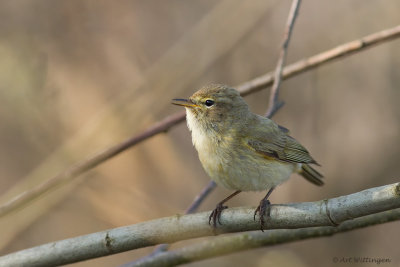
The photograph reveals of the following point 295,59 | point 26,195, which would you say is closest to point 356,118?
point 295,59

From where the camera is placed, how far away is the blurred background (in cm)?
637

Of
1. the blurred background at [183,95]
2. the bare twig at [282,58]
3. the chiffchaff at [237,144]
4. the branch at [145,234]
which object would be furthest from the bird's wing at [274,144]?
the blurred background at [183,95]

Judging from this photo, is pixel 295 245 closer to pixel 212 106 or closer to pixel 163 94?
pixel 163 94

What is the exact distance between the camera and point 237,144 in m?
4.30

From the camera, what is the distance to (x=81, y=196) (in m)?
6.57

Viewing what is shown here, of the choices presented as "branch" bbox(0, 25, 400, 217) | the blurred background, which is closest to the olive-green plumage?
"branch" bbox(0, 25, 400, 217)

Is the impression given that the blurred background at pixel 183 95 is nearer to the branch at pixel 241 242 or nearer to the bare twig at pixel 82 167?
the bare twig at pixel 82 167

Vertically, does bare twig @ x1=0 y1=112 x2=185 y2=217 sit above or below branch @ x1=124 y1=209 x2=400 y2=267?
above

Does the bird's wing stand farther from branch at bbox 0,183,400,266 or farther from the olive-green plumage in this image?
branch at bbox 0,183,400,266

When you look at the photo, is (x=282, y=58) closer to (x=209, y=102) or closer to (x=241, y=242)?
(x=209, y=102)

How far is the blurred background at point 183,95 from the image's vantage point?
20.9 feet

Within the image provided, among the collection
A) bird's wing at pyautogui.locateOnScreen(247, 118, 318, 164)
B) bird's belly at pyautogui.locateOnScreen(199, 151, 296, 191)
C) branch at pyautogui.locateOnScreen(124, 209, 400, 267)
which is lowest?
branch at pyautogui.locateOnScreen(124, 209, 400, 267)

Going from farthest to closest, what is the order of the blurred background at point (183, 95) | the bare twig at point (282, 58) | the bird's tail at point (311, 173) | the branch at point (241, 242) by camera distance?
the blurred background at point (183, 95) < the bird's tail at point (311, 173) < the bare twig at point (282, 58) < the branch at point (241, 242)

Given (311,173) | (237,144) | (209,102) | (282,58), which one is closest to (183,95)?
(209,102)
